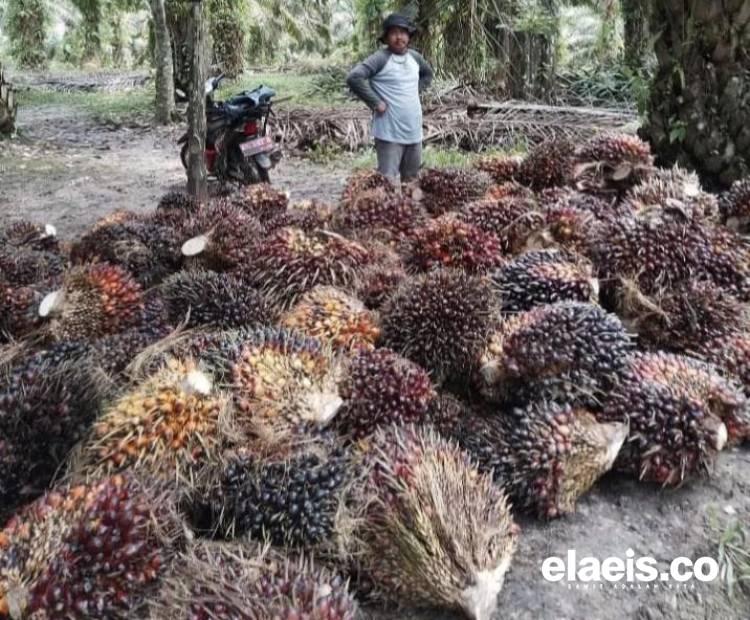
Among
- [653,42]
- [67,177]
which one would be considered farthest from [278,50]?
[653,42]

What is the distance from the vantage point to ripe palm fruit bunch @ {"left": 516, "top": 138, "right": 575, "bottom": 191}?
3.26 metres

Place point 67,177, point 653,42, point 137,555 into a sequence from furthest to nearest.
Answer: point 67,177, point 653,42, point 137,555

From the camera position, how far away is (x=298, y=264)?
7.50 ft

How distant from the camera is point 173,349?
1901 millimetres

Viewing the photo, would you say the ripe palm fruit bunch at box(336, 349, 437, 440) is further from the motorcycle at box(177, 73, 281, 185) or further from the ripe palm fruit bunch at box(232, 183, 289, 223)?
the motorcycle at box(177, 73, 281, 185)

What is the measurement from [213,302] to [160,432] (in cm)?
60

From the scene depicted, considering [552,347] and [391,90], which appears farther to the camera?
[391,90]

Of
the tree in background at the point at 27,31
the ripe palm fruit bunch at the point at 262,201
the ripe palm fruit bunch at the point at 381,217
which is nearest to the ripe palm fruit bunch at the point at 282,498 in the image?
the ripe palm fruit bunch at the point at 381,217

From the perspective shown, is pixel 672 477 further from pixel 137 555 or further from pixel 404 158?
pixel 404 158

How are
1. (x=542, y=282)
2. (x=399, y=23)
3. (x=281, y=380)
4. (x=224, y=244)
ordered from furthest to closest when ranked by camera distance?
(x=399, y=23)
(x=224, y=244)
(x=542, y=282)
(x=281, y=380)

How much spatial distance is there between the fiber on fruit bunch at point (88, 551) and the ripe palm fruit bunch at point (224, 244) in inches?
43.5

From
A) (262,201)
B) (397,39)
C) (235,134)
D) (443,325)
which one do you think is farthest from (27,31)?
(443,325)

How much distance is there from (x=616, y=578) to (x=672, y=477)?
383mm

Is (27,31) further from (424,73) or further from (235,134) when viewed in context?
(424,73)
